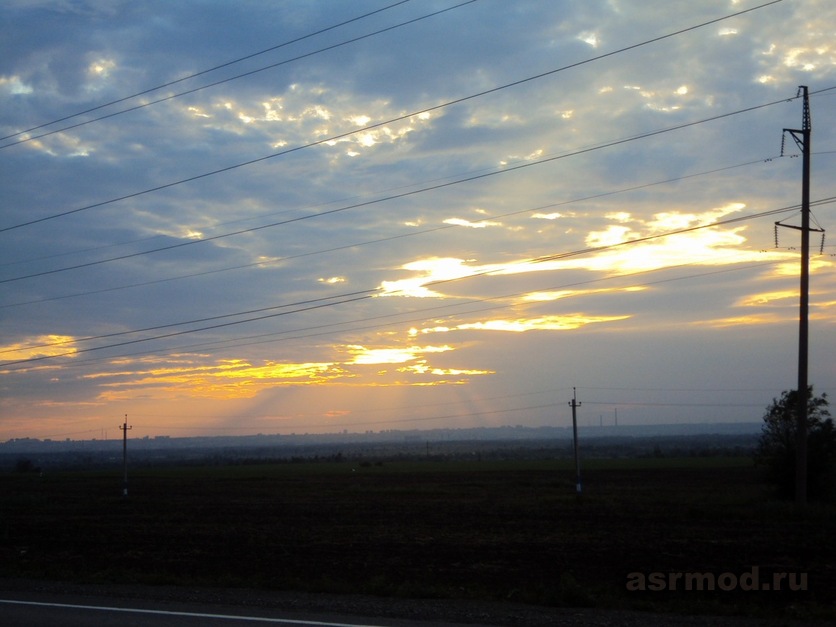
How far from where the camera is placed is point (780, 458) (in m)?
41.0

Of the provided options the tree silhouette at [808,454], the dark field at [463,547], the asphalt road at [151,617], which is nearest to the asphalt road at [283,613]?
the asphalt road at [151,617]

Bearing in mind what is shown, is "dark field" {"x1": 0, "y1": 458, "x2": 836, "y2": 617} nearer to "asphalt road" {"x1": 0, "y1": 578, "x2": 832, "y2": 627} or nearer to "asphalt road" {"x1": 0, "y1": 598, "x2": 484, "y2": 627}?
"asphalt road" {"x1": 0, "y1": 578, "x2": 832, "y2": 627}

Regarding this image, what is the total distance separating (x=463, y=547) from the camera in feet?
84.5

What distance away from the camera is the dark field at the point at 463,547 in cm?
1745

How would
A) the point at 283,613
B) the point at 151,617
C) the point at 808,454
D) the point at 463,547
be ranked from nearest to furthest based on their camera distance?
the point at 151,617 < the point at 283,613 < the point at 463,547 < the point at 808,454

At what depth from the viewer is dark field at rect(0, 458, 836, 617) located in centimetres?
1745

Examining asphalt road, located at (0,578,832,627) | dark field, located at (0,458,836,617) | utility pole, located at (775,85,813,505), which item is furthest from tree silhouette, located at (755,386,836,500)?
asphalt road, located at (0,578,832,627)

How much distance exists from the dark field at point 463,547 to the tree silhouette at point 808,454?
80.1 inches

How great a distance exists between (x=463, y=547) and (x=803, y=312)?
15905 millimetres

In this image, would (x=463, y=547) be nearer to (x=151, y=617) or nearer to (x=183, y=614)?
(x=183, y=614)

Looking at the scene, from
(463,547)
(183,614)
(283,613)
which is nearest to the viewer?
(183,614)

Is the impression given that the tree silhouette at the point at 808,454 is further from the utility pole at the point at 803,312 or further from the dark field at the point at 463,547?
the utility pole at the point at 803,312

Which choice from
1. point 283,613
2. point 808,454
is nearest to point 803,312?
point 808,454

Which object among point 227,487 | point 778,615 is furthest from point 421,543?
point 227,487
